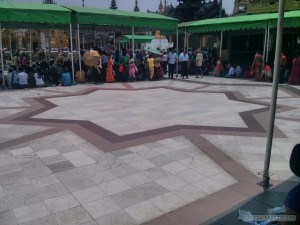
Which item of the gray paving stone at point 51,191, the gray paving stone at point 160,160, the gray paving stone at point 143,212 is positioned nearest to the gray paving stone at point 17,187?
the gray paving stone at point 51,191

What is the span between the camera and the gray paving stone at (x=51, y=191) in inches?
168

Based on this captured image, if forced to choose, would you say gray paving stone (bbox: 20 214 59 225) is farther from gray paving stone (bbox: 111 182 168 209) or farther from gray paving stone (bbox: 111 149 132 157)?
gray paving stone (bbox: 111 149 132 157)

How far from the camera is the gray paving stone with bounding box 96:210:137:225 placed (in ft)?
12.0

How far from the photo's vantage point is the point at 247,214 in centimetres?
371

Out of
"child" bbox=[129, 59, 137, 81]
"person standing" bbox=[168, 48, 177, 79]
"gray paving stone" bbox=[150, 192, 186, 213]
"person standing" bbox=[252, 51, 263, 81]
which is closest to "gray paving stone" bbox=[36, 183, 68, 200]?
"gray paving stone" bbox=[150, 192, 186, 213]

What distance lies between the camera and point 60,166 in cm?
523

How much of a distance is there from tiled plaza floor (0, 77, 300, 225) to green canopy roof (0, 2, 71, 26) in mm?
3713

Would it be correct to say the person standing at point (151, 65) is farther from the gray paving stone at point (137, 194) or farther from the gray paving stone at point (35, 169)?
the gray paving stone at point (137, 194)

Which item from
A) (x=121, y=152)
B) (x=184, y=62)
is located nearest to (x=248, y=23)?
(x=184, y=62)

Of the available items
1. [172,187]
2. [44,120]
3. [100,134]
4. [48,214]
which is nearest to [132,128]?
[100,134]

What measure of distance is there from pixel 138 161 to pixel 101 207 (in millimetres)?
1564

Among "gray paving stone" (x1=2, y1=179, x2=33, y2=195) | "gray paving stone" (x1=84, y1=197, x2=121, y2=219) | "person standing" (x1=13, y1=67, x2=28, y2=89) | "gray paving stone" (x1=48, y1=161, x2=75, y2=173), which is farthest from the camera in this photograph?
"person standing" (x1=13, y1=67, x2=28, y2=89)

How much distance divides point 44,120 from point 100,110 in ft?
5.57

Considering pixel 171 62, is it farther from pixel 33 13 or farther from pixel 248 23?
pixel 33 13
